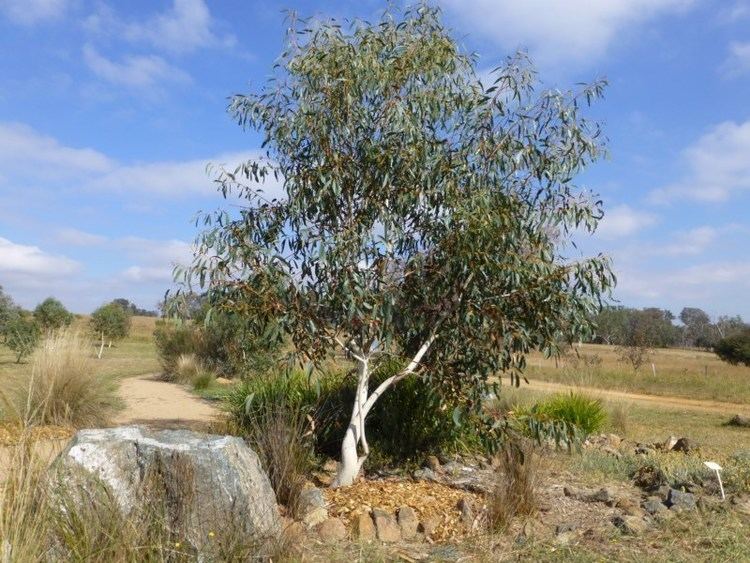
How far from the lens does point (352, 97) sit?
25.0ft

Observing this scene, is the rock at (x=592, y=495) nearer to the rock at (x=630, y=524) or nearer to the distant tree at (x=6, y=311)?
the rock at (x=630, y=524)

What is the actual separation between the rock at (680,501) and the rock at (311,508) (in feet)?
10.6

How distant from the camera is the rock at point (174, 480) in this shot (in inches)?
198

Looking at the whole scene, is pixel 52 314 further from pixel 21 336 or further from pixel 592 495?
pixel 592 495

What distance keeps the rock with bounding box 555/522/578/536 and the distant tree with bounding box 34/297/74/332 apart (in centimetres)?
2876

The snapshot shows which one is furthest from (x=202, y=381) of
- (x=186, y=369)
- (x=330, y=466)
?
(x=330, y=466)

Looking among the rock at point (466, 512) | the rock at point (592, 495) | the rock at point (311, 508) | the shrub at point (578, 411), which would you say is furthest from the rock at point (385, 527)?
the shrub at point (578, 411)

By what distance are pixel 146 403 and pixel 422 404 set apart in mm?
7842

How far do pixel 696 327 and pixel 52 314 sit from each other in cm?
7823

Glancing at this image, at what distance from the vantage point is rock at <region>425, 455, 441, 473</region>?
9055mm

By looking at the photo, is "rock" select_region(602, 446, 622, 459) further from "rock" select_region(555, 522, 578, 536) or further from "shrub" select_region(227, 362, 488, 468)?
"rock" select_region(555, 522, 578, 536)

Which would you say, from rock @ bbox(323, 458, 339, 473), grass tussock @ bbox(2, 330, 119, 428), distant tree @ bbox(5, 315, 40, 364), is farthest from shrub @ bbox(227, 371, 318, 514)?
distant tree @ bbox(5, 315, 40, 364)

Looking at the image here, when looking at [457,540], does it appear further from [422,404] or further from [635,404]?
[635,404]

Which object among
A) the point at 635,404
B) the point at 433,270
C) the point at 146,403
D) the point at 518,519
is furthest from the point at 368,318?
the point at 635,404
